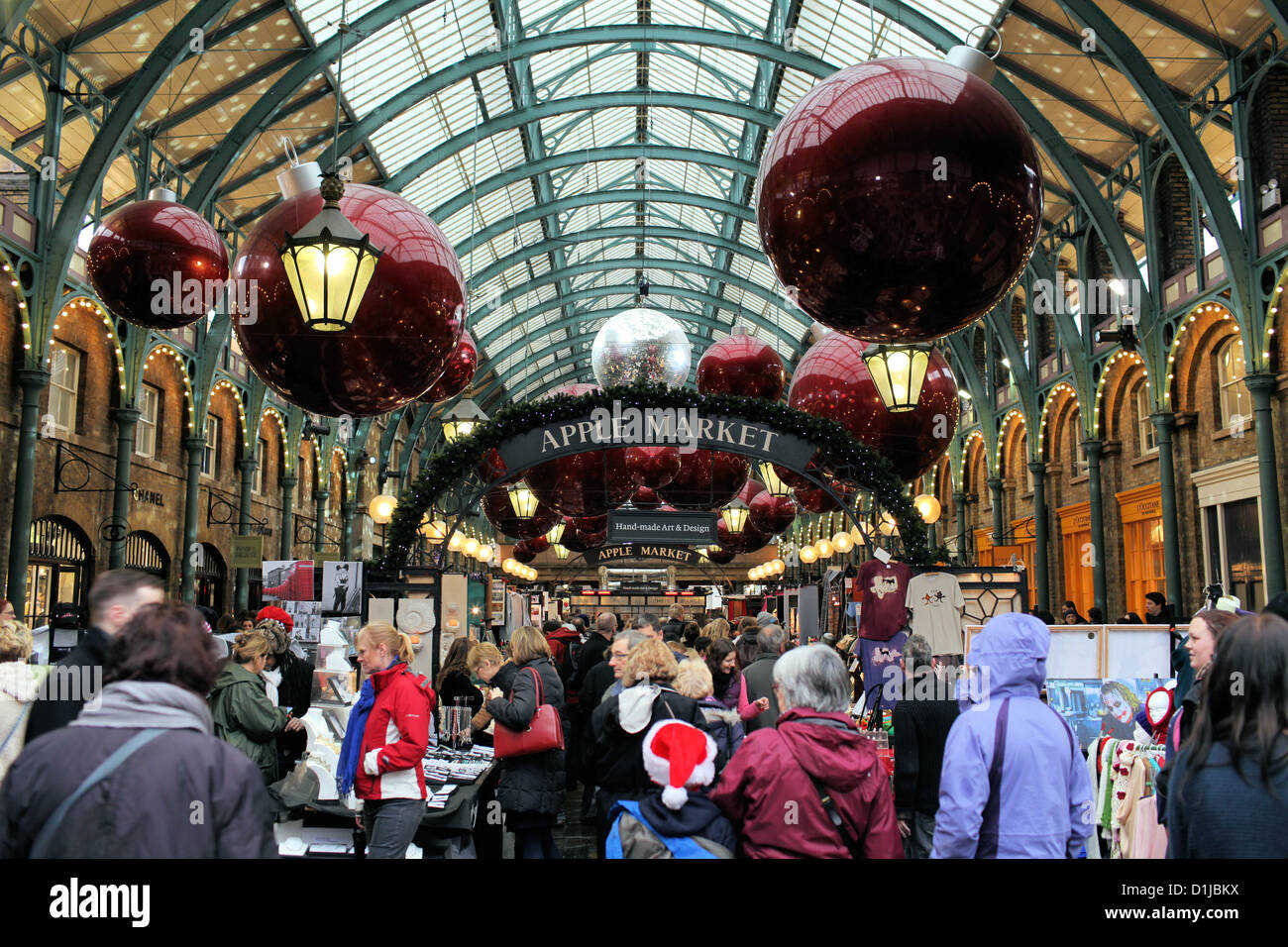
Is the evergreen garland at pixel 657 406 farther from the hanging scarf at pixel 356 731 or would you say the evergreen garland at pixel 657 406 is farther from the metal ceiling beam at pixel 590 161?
the metal ceiling beam at pixel 590 161

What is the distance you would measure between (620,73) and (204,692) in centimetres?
2256

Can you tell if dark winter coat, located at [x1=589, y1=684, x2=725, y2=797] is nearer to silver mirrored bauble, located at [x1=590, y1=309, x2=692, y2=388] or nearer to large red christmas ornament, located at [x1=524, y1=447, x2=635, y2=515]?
silver mirrored bauble, located at [x1=590, y1=309, x2=692, y2=388]

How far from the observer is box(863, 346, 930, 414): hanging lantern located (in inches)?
211

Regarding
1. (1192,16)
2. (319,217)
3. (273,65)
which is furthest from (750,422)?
(273,65)

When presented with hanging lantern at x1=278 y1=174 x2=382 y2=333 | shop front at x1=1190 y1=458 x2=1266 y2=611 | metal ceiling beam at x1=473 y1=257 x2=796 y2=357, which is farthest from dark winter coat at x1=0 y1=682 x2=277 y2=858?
metal ceiling beam at x1=473 y1=257 x2=796 y2=357

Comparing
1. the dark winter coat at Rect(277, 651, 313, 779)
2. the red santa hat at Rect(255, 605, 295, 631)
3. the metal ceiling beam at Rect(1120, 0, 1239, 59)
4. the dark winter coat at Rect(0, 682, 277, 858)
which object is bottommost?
the dark winter coat at Rect(277, 651, 313, 779)

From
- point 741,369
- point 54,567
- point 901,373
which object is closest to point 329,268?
point 901,373

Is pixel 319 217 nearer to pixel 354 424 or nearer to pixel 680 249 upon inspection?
pixel 354 424

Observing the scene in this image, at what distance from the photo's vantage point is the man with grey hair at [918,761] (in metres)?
5.00

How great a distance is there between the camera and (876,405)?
6.11 m

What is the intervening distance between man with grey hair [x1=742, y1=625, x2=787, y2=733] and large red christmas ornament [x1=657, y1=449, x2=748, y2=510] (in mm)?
2929

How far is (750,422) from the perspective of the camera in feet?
28.9

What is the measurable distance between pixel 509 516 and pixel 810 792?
868 cm
